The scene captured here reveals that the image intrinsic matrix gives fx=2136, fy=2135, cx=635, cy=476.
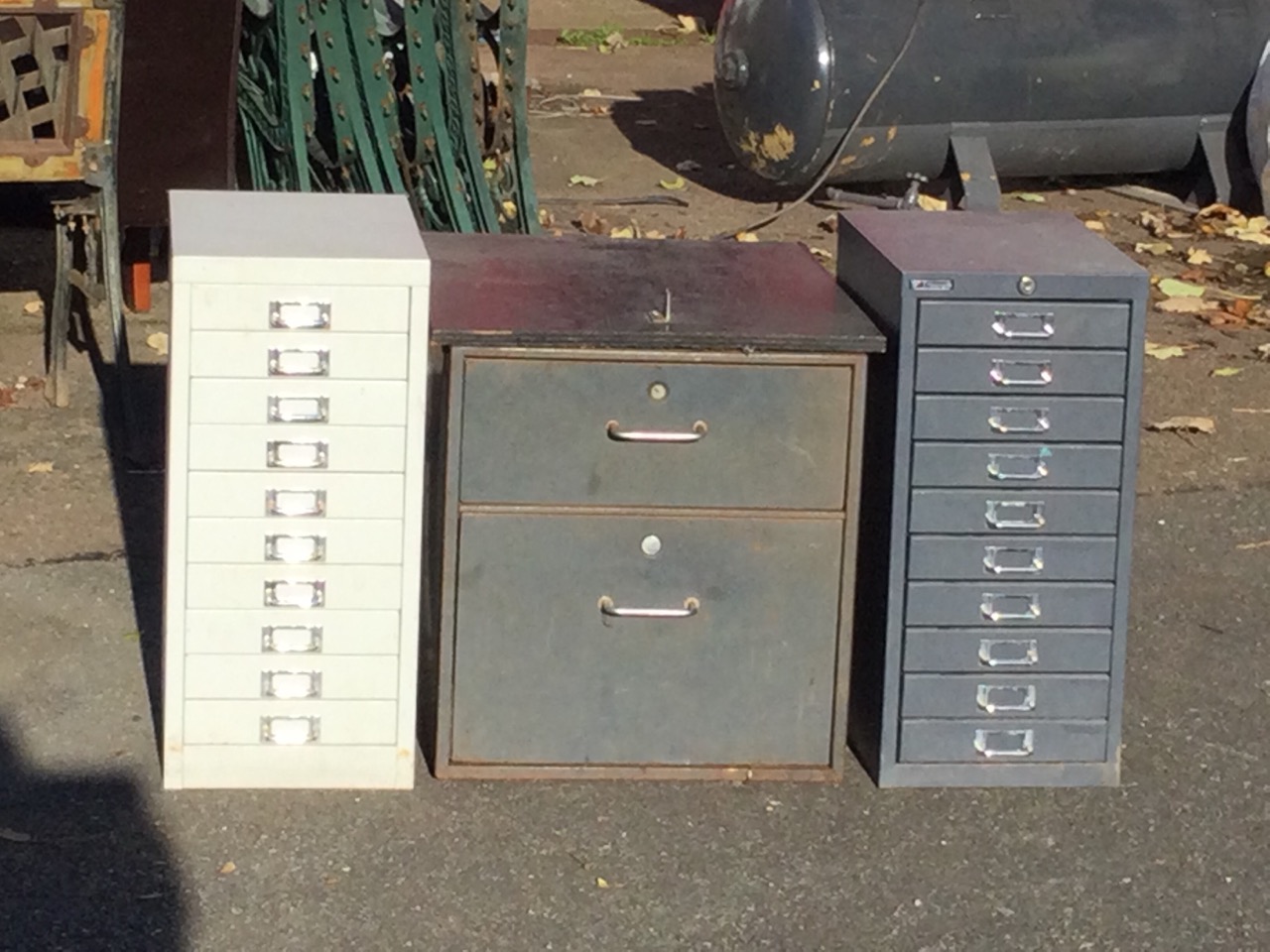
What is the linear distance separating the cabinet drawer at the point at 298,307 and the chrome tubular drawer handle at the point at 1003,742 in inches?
57.0

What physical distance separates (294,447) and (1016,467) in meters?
1.41

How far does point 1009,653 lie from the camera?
4324 millimetres

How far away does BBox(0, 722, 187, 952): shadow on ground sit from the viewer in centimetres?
372

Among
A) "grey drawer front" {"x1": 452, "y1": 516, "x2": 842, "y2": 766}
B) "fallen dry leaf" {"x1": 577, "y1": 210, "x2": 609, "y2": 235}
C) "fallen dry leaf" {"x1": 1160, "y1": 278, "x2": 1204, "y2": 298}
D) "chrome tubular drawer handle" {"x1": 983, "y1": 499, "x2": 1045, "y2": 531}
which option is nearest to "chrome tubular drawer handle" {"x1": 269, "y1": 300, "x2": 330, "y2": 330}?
"grey drawer front" {"x1": 452, "y1": 516, "x2": 842, "y2": 766}

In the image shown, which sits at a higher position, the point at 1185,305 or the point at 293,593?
the point at 293,593

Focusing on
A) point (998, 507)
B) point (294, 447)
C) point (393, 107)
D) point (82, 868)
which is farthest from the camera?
point (393, 107)

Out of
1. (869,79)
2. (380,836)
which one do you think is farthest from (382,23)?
(380,836)

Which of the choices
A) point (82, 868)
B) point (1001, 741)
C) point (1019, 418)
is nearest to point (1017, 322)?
point (1019, 418)

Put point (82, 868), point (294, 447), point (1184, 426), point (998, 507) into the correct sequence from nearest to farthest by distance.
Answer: point (82, 868), point (294, 447), point (998, 507), point (1184, 426)

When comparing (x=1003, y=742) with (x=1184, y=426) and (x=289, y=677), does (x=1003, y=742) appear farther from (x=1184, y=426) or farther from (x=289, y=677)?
(x=1184, y=426)

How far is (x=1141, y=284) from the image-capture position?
4.18m

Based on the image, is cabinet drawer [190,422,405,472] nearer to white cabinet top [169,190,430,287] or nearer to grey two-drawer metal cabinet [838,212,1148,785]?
white cabinet top [169,190,430,287]

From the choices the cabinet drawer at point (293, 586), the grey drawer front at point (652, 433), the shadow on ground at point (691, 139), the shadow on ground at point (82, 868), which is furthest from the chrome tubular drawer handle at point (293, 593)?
the shadow on ground at point (691, 139)

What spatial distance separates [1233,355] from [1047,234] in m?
3.31
